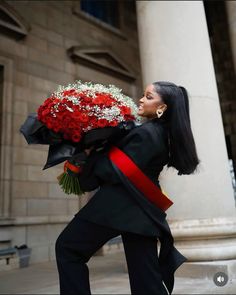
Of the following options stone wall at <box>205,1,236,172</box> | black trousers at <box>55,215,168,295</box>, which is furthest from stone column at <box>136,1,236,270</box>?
stone wall at <box>205,1,236,172</box>

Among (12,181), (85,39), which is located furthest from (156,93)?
(85,39)

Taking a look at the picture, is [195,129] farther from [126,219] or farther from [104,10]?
[104,10]

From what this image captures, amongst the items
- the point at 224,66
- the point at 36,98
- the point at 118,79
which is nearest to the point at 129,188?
the point at 36,98

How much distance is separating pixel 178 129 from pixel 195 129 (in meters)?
2.75

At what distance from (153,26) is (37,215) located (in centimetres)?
465

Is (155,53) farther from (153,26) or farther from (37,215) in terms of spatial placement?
(37,215)

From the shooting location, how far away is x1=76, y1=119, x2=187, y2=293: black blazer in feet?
6.79

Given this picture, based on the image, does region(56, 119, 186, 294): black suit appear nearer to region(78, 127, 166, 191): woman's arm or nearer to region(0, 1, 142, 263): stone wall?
region(78, 127, 166, 191): woman's arm

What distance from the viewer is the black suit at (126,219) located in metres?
2.04

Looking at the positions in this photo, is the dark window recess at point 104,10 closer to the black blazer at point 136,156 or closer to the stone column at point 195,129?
the stone column at point 195,129

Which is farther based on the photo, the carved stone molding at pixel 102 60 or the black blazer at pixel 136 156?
the carved stone molding at pixel 102 60

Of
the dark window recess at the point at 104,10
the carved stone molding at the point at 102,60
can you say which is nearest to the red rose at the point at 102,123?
the carved stone molding at the point at 102,60

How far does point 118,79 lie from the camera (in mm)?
10672

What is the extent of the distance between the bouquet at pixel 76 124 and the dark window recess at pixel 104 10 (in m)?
9.42
